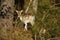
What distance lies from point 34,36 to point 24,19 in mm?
835

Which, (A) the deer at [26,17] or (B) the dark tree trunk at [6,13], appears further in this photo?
(A) the deer at [26,17]

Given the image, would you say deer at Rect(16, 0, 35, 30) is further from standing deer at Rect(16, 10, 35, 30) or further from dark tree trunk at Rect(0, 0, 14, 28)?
dark tree trunk at Rect(0, 0, 14, 28)

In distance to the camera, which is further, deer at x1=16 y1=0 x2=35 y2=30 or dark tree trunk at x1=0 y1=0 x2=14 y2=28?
deer at x1=16 y1=0 x2=35 y2=30

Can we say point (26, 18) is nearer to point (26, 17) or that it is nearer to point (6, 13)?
point (26, 17)

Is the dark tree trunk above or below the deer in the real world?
above

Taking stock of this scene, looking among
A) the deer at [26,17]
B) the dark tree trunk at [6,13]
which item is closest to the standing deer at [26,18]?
the deer at [26,17]

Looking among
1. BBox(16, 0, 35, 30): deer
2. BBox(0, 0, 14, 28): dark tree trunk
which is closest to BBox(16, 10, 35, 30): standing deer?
BBox(16, 0, 35, 30): deer

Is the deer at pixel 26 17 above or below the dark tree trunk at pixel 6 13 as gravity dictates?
below

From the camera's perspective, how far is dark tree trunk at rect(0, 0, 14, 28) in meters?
5.07

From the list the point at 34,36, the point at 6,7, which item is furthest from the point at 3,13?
the point at 34,36

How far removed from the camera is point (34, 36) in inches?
225

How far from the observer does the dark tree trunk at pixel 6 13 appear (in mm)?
5071

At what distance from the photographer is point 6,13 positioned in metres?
5.35

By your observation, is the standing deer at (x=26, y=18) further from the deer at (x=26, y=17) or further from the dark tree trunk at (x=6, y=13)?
the dark tree trunk at (x=6, y=13)
